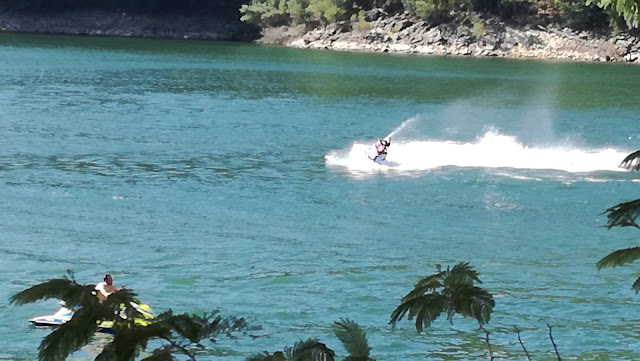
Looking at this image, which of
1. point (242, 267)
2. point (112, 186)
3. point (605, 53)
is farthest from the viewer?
point (605, 53)

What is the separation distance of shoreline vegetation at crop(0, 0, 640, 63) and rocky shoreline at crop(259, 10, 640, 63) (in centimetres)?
8

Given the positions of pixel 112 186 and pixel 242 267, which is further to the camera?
pixel 112 186

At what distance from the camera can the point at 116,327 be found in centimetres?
550

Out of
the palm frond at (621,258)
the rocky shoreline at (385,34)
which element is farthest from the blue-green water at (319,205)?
the rocky shoreline at (385,34)

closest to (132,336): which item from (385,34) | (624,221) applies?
(624,221)

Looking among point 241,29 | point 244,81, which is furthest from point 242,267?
point 241,29

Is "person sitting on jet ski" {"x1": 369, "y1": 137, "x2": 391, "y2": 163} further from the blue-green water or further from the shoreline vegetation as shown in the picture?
the shoreline vegetation

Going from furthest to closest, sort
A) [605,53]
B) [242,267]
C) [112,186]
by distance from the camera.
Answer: [605,53]
[112,186]
[242,267]

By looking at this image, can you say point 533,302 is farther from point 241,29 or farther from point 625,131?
point 241,29

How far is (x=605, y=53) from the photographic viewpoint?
90250 mm

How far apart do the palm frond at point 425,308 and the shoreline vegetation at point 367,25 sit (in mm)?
83619

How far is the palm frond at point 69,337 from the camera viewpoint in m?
5.37

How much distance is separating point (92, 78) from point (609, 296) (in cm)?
4814

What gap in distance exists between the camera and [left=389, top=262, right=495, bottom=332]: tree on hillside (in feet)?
19.2
